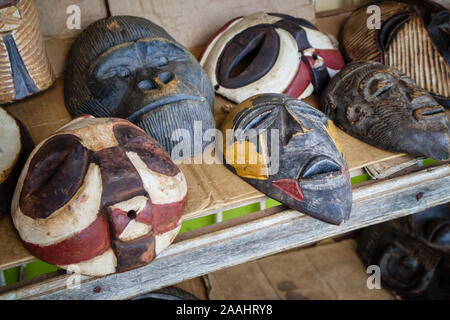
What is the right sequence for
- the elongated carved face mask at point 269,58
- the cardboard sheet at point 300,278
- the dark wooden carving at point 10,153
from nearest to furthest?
the dark wooden carving at point 10,153
the elongated carved face mask at point 269,58
the cardboard sheet at point 300,278

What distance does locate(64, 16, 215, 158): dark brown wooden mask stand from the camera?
1513 mm

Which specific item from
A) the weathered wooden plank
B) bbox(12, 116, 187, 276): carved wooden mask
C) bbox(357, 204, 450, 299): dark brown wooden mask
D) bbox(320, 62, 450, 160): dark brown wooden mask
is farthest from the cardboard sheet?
bbox(12, 116, 187, 276): carved wooden mask

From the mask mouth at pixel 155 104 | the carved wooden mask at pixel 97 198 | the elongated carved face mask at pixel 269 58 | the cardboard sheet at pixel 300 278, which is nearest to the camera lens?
the carved wooden mask at pixel 97 198

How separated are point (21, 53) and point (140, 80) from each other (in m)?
0.52

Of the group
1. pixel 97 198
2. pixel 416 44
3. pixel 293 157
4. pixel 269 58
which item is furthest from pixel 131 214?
pixel 416 44

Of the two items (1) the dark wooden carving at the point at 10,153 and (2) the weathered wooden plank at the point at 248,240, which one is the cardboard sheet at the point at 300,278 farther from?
(1) the dark wooden carving at the point at 10,153

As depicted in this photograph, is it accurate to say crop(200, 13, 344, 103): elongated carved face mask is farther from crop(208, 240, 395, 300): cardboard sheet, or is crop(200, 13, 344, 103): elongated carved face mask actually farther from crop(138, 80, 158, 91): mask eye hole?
crop(208, 240, 395, 300): cardboard sheet

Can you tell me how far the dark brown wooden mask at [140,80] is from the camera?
1.51 meters

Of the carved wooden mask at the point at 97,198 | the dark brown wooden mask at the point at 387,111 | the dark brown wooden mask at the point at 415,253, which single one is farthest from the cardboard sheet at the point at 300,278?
the carved wooden mask at the point at 97,198

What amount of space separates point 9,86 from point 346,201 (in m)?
1.39

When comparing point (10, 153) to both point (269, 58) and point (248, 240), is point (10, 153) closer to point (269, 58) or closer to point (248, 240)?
point (248, 240)

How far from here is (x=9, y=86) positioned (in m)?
1.73

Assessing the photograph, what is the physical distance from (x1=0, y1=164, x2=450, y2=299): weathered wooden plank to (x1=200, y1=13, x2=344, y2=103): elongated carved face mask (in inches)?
23.1

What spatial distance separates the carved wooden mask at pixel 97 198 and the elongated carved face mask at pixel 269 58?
2.43ft
